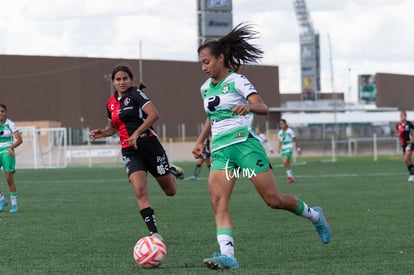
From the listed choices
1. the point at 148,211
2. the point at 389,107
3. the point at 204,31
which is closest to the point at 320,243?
the point at 148,211

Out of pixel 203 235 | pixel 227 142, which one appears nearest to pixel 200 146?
pixel 227 142

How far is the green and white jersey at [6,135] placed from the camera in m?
18.2

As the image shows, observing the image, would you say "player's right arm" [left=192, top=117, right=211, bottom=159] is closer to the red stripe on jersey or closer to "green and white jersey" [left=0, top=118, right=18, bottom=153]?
the red stripe on jersey

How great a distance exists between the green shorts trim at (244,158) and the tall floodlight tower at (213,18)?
6674 centimetres

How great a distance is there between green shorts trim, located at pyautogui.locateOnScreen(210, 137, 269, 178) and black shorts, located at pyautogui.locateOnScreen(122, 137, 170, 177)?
180 cm

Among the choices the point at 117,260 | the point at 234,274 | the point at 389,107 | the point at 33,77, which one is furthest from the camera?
the point at 389,107

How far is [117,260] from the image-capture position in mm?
10242

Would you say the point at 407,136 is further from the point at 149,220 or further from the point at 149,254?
the point at 149,254

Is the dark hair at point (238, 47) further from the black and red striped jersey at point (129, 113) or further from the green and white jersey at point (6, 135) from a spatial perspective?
the green and white jersey at point (6, 135)

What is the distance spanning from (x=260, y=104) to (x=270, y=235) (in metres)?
3.90

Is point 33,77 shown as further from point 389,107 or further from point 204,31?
point 389,107

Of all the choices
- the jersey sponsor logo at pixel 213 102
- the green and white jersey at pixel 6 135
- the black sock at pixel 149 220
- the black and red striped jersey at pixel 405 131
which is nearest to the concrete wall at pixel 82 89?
the black and red striped jersey at pixel 405 131

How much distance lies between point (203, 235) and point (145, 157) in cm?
204

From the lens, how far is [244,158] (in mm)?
9477
